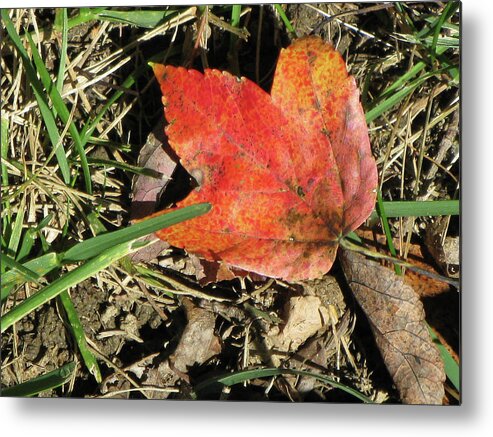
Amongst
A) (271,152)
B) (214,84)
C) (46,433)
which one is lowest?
(46,433)

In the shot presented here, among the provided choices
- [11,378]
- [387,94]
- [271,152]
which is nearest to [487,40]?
[387,94]

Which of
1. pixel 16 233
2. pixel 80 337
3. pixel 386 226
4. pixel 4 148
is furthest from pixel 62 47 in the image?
pixel 386 226

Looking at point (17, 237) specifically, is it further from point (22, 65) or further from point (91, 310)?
point (22, 65)

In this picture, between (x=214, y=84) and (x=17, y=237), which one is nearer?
(x=214, y=84)

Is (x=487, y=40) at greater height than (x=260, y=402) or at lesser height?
greater

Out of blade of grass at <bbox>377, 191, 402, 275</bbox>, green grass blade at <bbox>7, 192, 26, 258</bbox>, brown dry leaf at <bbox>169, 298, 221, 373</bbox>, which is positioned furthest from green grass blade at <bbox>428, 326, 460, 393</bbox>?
green grass blade at <bbox>7, 192, 26, 258</bbox>

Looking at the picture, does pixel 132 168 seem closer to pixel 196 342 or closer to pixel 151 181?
pixel 151 181
